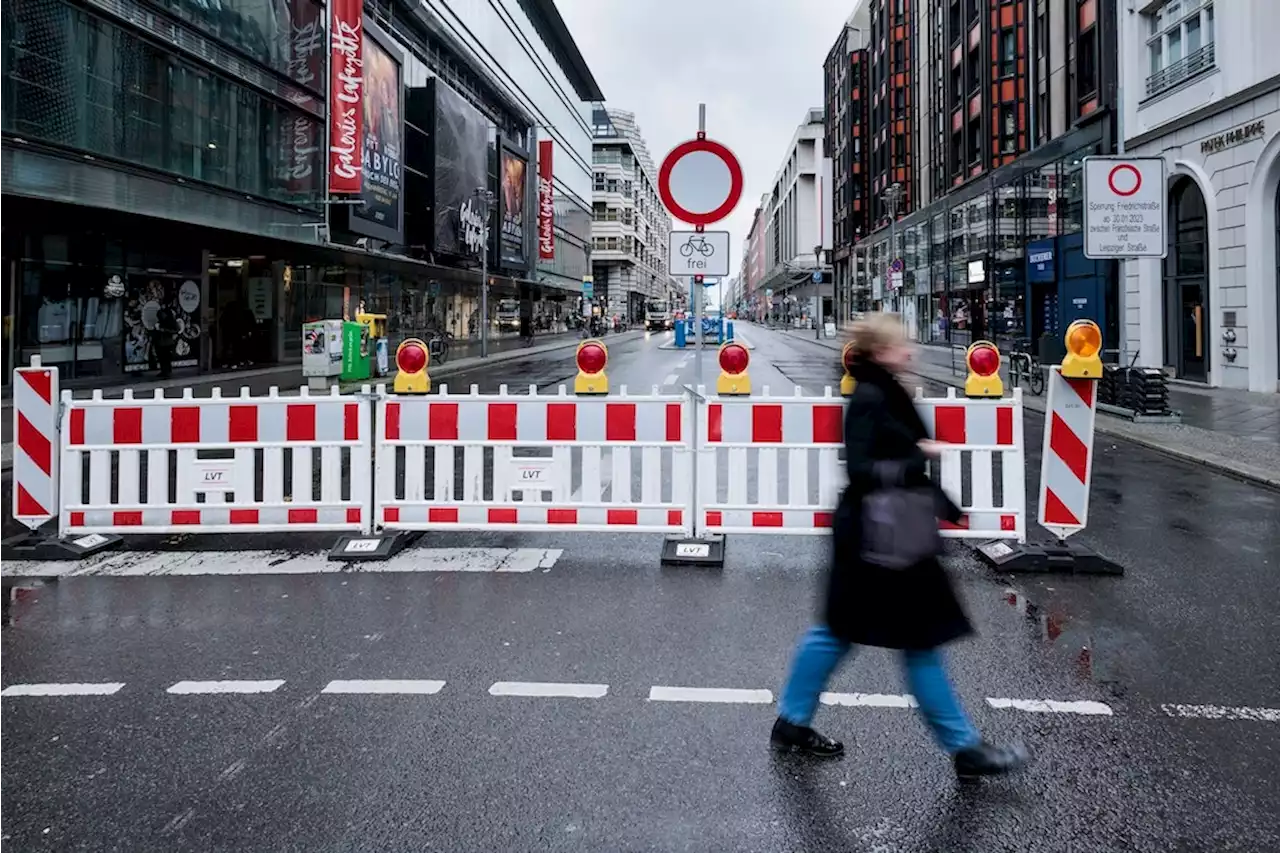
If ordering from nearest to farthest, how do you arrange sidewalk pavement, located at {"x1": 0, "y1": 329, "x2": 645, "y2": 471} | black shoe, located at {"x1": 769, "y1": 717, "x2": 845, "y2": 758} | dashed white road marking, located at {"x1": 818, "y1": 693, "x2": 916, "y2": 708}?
black shoe, located at {"x1": 769, "y1": 717, "x2": 845, "y2": 758}
dashed white road marking, located at {"x1": 818, "y1": 693, "x2": 916, "y2": 708}
sidewalk pavement, located at {"x1": 0, "y1": 329, "x2": 645, "y2": 471}

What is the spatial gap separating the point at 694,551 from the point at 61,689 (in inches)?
155

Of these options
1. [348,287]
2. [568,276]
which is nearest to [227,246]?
[348,287]

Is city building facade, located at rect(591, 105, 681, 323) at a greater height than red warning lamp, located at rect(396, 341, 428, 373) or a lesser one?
greater

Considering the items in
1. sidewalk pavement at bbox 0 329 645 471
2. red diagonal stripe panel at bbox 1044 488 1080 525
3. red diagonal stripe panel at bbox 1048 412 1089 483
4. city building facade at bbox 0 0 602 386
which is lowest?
red diagonal stripe panel at bbox 1044 488 1080 525

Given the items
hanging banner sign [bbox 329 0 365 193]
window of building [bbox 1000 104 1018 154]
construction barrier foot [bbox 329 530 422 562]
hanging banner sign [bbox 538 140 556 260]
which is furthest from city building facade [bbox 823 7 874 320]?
construction barrier foot [bbox 329 530 422 562]

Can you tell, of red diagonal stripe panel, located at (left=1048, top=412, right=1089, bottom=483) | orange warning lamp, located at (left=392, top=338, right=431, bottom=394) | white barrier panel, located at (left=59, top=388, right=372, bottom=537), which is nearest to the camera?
red diagonal stripe panel, located at (left=1048, top=412, right=1089, bottom=483)

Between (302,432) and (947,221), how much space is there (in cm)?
4339

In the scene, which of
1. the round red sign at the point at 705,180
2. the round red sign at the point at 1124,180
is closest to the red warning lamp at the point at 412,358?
the round red sign at the point at 705,180

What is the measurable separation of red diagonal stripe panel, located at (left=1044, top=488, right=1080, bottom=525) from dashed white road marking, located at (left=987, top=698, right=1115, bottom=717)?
2.62 meters

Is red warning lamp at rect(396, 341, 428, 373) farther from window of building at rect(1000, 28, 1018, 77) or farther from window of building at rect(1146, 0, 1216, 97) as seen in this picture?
window of building at rect(1000, 28, 1018, 77)

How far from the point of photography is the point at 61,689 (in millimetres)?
4434

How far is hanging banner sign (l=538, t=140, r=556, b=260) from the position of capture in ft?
214

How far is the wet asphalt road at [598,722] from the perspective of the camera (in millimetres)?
3168

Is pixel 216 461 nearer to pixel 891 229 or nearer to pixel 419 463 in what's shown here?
pixel 419 463
